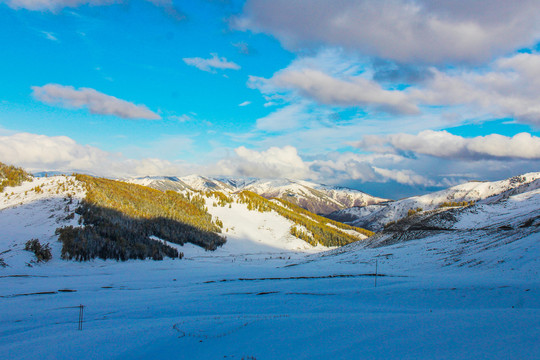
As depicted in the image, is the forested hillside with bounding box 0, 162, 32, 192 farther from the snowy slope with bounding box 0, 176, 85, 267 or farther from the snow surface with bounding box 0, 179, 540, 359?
the snow surface with bounding box 0, 179, 540, 359

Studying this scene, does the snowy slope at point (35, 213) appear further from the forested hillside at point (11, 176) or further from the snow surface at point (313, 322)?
the snow surface at point (313, 322)

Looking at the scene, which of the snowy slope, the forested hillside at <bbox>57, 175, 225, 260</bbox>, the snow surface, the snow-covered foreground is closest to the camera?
the snow-covered foreground

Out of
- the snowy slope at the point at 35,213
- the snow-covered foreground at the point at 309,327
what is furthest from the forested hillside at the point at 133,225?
the snow-covered foreground at the point at 309,327

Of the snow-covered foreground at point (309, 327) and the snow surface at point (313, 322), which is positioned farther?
the snow surface at point (313, 322)

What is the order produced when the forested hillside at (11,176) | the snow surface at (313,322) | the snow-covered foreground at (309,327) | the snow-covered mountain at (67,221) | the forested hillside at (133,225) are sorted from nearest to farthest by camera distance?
the snow-covered foreground at (309,327) → the snow surface at (313,322) → the snow-covered mountain at (67,221) → the forested hillside at (133,225) → the forested hillside at (11,176)

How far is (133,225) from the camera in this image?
253 ft

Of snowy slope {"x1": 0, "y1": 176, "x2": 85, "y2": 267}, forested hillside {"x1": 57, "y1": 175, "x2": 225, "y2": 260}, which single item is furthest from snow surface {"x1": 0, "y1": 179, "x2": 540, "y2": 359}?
forested hillside {"x1": 57, "y1": 175, "x2": 225, "y2": 260}

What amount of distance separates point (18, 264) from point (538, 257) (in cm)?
6131

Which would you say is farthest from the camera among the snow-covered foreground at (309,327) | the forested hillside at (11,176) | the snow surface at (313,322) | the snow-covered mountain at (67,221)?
the forested hillside at (11,176)

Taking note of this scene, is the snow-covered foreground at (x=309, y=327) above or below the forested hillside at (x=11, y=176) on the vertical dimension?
below

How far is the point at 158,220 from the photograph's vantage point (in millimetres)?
93188

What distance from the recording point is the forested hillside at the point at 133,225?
5703 centimetres

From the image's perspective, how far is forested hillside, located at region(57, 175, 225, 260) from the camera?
57.0 meters

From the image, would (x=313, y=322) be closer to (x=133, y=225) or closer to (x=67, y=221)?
(x=67, y=221)
